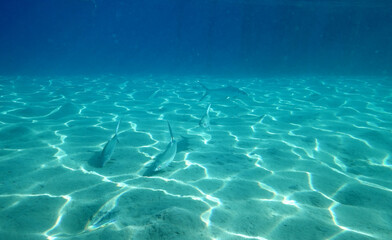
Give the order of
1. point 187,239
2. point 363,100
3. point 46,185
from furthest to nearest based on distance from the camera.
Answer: point 363,100
point 46,185
point 187,239

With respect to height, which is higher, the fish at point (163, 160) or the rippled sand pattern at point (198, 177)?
the fish at point (163, 160)

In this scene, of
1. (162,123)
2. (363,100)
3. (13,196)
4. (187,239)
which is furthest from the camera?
(363,100)

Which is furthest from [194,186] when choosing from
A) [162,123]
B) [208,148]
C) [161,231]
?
[162,123]

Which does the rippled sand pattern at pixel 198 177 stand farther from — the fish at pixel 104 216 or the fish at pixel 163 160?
the fish at pixel 163 160

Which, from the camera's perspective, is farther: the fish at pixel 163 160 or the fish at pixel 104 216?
the fish at pixel 163 160

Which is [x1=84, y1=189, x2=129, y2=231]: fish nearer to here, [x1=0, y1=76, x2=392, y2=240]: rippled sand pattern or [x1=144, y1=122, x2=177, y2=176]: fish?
[x1=0, y1=76, x2=392, y2=240]: rippled sand pattern

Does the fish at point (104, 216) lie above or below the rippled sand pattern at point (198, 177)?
above

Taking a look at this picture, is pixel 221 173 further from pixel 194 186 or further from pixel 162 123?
pixel 162 123

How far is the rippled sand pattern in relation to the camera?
3.05 metres

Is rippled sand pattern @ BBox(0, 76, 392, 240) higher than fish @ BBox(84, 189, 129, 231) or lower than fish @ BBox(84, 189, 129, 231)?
lower

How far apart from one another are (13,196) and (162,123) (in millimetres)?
5465

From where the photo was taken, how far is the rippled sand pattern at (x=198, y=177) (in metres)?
3.05

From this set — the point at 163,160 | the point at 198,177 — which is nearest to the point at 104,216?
the point at 163,160

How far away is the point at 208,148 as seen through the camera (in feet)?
21.1
